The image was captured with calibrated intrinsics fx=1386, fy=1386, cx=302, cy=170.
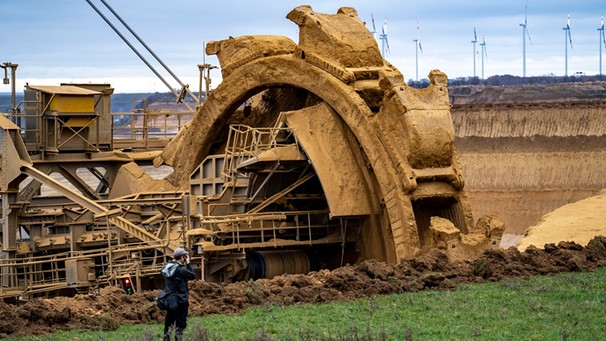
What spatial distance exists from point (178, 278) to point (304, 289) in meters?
4.84

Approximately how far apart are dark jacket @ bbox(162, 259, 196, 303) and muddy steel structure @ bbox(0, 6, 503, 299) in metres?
10.6

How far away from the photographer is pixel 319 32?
29.3 meters

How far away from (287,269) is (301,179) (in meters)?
1.97

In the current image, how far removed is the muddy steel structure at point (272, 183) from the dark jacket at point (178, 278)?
34.7ft

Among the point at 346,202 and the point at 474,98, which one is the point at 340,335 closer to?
the point at 346,202

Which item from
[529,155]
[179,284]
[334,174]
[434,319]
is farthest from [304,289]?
[529,155]

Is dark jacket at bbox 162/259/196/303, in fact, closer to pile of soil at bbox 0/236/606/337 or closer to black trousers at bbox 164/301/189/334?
black trousers at bbox 164/301/189/334

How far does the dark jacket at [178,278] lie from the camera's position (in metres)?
16.1

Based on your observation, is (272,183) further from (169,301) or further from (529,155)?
(529,155)

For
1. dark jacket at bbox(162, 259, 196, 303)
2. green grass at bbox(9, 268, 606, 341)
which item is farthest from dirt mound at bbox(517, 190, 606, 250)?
dark jacket at bbox(162, 259, 196, 303)

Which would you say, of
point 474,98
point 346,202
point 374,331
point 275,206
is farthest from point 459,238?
point 474,98

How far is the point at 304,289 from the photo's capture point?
20.7m

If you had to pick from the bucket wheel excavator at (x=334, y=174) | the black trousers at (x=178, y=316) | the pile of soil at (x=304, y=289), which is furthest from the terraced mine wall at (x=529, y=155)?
the black trousers at (x=178, y=316)

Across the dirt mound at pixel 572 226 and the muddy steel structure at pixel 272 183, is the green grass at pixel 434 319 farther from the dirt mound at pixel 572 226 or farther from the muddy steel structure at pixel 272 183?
the dirt mound at pixel 572 226
